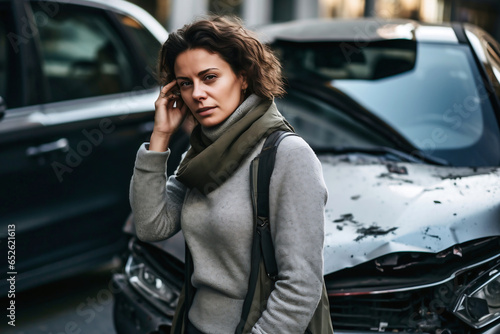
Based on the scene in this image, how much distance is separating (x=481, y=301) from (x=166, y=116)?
3.88ft

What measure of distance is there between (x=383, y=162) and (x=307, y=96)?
80cm

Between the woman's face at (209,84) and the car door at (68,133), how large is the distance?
5.98 feet

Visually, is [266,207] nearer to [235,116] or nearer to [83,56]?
[235,116]

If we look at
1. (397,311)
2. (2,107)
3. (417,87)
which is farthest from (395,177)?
(2,107)

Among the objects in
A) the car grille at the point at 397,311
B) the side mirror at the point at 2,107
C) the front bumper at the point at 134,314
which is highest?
the side mirror at the point at 2,107

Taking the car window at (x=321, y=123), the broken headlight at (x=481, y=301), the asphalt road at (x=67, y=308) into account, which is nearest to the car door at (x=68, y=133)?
the asphalt road at (x=67, y=308)

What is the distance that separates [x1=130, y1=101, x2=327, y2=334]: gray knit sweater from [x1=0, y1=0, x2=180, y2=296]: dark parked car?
5.41 ft

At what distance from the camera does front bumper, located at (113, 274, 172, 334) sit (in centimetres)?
220

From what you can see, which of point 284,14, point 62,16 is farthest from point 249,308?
point 284,14

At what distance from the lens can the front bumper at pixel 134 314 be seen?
7.21ft

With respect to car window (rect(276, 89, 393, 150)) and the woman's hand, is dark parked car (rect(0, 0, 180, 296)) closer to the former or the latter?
car window (rect(276, 89, 393, 150))

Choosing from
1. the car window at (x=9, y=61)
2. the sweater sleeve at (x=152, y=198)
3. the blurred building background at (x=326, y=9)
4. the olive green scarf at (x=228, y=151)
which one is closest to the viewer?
the olive green scarf at (x=228, y=151)

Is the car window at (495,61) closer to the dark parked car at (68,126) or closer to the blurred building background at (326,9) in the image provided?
the dark parked car at (68,126)

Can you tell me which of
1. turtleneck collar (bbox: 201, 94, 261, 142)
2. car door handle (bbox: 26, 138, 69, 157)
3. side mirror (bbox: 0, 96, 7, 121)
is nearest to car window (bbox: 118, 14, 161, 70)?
car door handle (bbox: 26, 138, 69, 157)
